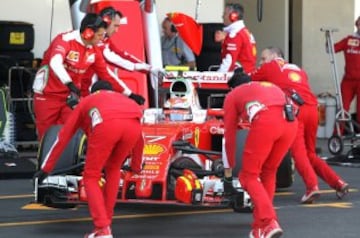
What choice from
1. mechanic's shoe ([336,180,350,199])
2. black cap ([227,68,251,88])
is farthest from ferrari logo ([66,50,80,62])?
mechanic's shoe ([336,180,350,199])

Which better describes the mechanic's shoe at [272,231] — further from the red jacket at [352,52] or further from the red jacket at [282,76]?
the red jacket at [352,52]

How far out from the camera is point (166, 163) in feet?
31.6

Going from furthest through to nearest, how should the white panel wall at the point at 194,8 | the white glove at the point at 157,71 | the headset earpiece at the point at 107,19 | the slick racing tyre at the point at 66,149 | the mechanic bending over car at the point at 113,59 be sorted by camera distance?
the white panel wall at the point at 194,8
the white glove at the point at 157,71
the mechanic bending over car at the point at 113,59
the headset earpiece at the point at 107,19
the slick racing tyre at the point at 66,149

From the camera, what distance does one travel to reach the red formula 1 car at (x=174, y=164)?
932 cm

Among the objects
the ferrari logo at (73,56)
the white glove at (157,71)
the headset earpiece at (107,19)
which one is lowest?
the white glove at (157,71)

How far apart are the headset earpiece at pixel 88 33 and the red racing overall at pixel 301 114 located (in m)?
1.96

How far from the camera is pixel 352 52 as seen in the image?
16.9m

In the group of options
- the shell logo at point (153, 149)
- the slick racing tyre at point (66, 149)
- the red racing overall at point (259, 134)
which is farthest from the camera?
the slick racing tyre at point (66, 149)

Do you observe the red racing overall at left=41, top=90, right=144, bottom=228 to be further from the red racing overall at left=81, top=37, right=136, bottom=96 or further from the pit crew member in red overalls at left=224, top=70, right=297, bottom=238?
the red racing overall at left=81, top=37, right=136, bottom=96

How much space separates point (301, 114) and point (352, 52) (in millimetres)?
5647

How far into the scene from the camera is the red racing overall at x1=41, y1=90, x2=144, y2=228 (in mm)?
8648

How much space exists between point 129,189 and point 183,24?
4746 millimetres

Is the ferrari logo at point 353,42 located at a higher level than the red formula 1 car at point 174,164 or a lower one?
higher

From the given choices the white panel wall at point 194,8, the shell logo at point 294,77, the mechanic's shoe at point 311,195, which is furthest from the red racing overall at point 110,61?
the white panel wall at point 194,8
